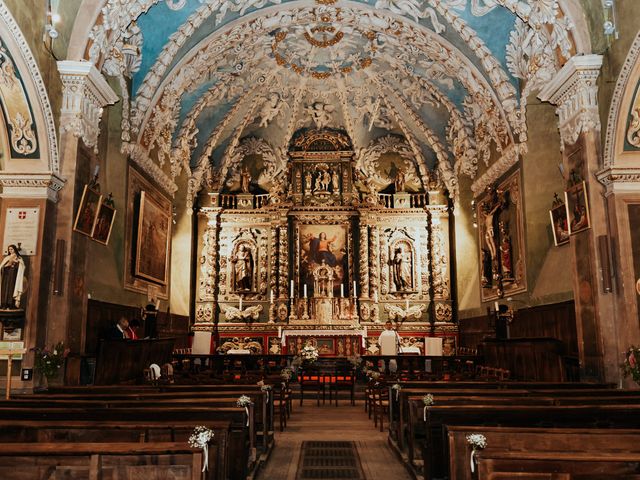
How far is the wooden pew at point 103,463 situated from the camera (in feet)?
10.8

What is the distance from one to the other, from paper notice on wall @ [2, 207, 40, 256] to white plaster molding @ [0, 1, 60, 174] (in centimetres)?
83

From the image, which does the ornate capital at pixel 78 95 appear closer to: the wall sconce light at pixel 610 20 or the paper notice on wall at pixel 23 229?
the paper notice on wall at pixel 23 229

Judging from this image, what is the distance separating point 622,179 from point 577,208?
0.91m

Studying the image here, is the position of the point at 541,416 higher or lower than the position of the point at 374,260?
lower

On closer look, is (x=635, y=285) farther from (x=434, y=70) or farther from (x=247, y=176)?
(x=247, y=176)

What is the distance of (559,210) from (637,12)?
368cm

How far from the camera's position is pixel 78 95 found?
407 inches

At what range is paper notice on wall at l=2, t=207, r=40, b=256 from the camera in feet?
31.2

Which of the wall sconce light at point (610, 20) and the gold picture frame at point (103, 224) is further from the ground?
the wall sconce light at point (610, 20)

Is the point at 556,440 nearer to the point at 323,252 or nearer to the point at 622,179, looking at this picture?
the point at 622,179

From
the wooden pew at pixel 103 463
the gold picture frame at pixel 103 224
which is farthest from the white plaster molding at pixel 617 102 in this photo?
the gold picture frame at pixel 103 224

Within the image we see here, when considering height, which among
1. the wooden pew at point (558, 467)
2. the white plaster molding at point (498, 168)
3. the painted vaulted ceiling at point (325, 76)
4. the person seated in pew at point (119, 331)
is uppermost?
the painted vaulted ceiling at point (325, 76)

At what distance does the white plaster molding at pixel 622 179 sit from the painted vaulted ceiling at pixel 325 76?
252cm

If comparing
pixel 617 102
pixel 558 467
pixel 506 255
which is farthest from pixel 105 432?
pixel 506 255
